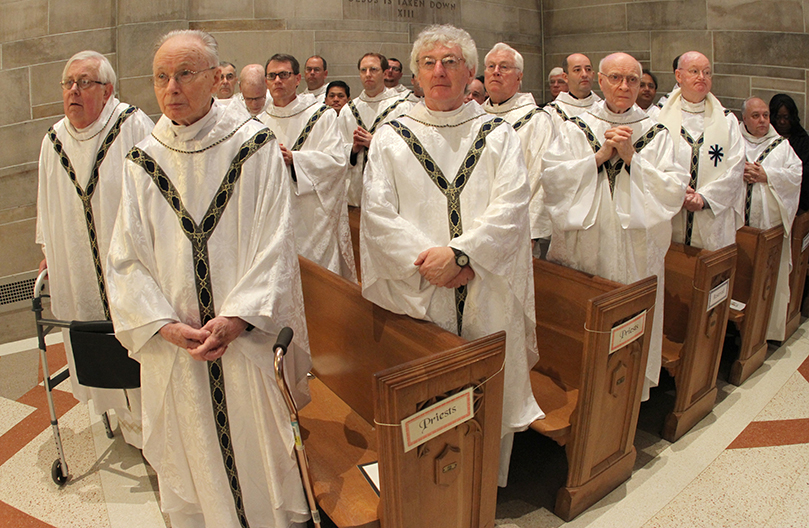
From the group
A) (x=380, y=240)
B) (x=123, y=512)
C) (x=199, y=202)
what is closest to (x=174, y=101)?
(x=199, y=202)

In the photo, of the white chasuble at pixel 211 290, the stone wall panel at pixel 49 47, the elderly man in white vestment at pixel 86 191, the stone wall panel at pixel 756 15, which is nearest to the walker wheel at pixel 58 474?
the elderly man in white vestment at pixel 86 191

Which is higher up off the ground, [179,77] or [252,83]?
[252,83]

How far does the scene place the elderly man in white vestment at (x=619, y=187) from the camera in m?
3.29

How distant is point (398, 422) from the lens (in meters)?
2.02

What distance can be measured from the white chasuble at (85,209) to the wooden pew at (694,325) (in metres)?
2.94

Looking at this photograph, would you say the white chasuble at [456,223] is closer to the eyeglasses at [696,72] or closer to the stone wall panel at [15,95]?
the eyeglasses at [696,72]

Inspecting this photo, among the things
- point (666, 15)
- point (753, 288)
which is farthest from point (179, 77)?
point (666, 15)

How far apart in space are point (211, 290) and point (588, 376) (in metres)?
1.59

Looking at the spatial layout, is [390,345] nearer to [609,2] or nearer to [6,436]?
[6,436]

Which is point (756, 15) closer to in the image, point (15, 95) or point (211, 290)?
point (211, 290)

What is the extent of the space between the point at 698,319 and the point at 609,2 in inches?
224

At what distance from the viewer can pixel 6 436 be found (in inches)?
146

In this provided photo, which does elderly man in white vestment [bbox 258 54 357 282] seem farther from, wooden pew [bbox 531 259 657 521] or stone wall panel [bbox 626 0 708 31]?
stone wall panel [bbox 626 0 708 31]

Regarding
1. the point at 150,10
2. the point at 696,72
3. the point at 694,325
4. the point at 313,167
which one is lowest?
the point at 694,325
